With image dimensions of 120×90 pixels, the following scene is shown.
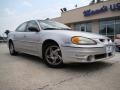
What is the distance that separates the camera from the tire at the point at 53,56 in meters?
3.84

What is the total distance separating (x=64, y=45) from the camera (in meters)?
3.57

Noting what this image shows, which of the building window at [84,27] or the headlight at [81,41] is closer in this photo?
the headlight at [81,41]

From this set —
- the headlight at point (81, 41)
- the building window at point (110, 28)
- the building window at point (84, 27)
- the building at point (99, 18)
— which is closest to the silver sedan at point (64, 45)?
the headlight at point (81, 41)

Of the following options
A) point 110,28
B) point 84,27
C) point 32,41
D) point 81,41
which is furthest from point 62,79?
point 84,27

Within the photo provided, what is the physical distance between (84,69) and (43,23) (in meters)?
1.94

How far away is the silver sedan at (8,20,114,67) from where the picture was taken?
3414mm

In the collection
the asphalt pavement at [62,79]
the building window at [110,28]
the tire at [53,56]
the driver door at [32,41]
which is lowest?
the asphalt pavement at [62,79]

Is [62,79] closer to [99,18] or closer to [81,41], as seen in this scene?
[81,41]

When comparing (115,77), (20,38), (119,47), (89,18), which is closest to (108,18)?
(89,18)

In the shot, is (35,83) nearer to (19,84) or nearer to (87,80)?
(19,84)

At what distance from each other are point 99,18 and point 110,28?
5.40 ft

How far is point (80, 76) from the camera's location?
3.23m

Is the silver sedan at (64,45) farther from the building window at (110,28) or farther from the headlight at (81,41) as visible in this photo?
the building window at (110,28)

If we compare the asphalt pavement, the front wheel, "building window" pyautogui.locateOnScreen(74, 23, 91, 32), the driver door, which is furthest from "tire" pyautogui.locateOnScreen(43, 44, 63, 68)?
"building window" pyautogui.locateOnScreen(74, 23, 91, 32)
